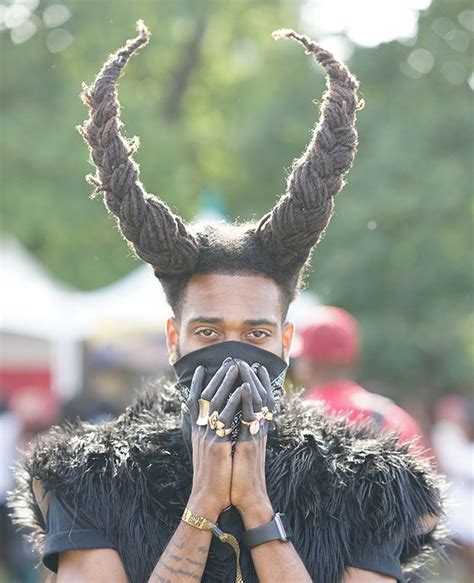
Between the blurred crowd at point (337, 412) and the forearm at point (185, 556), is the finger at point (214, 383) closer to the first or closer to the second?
the forearm at point (185, 556)

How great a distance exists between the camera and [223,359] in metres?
3.43

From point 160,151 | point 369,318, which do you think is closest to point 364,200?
point 369,318

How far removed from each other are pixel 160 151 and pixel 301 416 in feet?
47.6

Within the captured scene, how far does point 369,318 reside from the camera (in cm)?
1591

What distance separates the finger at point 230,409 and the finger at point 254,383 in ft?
0.16

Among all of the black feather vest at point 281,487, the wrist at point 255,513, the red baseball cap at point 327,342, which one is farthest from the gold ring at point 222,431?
the red baseball cap at point 327,342

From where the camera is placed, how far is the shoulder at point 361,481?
3414 millimetres

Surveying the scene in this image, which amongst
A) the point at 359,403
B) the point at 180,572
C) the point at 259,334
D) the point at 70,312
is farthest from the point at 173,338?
the point at 70,312

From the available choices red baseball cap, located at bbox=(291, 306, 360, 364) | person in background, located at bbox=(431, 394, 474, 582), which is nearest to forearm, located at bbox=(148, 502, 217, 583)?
red baseball cap, located at bbox=(291, 306, 360, 364)

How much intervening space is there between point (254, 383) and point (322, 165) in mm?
680

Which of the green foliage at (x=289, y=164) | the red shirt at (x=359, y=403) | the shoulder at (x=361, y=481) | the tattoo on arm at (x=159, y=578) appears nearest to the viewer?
the tattoo on arm at (x=159, y=578)

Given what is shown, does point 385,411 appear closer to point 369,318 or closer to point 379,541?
point 379,541

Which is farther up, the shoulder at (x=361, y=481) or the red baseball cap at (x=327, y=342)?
the red baseball cap at (x=327, y=342)

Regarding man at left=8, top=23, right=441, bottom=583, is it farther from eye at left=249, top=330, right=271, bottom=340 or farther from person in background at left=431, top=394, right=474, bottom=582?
person in background at left=431, top=394, right=474, bottom=582
